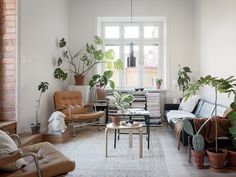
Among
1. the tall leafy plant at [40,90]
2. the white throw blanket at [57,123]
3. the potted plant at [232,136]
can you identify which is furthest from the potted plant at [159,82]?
the potted plant at [232,136]

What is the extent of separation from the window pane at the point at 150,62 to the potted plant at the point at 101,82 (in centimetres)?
124

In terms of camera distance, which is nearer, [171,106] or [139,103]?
[171,106]

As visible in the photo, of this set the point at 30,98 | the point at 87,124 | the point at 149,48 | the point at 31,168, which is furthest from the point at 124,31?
the point at 31,168

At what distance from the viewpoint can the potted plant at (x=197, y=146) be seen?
138 inches

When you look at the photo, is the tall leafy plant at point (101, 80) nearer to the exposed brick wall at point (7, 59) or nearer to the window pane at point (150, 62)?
the window pane at point (150, 62)

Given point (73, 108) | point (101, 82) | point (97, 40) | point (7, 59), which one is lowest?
point (73, 108)

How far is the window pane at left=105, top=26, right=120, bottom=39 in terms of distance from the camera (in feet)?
25.5

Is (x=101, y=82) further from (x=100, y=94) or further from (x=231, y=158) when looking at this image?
(x=231, y=158)

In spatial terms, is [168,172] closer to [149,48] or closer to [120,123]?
[120,123]

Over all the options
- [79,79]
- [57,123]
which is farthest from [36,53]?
[79,79]

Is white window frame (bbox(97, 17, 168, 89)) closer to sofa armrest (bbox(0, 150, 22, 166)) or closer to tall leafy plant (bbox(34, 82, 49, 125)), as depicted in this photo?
tall leafy plant (bbox(34, 82, 49, 125))

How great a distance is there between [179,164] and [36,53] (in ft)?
11.3

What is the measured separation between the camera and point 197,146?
3525 mm

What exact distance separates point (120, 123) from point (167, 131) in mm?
2268
